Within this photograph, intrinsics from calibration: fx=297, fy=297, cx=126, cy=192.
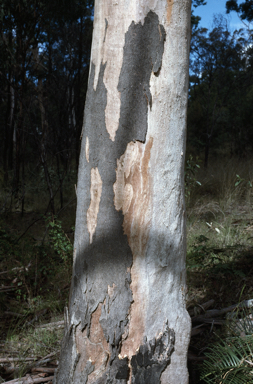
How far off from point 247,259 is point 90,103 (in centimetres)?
230

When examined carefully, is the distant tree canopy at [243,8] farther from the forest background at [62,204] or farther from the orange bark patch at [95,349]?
the orange bark patch at [95,349]

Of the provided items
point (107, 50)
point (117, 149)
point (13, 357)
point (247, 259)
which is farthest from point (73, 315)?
point (247, 259)

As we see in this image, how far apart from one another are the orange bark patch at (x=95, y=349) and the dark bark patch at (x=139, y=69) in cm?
73

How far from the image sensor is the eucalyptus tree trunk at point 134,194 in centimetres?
111

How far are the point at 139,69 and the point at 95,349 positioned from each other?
1101 millimetres

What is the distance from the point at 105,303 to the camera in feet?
3.81

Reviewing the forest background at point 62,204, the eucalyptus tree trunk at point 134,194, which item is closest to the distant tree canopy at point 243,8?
the forest background at point 62,204

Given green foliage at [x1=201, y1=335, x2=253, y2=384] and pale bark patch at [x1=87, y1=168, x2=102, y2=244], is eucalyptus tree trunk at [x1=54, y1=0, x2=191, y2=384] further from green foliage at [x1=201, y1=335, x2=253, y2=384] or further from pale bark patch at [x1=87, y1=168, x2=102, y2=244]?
green foliage at [x1=201, y1=335, x2=253, y2=384]

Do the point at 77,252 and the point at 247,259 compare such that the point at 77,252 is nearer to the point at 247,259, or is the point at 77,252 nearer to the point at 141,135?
the point at 141,135

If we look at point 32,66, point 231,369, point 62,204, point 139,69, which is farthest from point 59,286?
point 32,66

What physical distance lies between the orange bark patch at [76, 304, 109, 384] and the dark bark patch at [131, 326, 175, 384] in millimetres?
120

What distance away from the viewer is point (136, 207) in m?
1.13

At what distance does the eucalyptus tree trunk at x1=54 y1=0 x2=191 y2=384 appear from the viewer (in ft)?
3.65

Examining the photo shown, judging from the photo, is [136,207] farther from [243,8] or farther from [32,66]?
[243,8]
